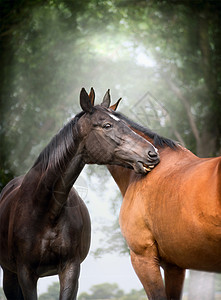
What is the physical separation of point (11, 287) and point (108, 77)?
2906mm

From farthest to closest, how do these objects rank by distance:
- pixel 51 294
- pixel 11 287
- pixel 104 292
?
pixel 104 292 < pixel 51 294 < pixel 11 287

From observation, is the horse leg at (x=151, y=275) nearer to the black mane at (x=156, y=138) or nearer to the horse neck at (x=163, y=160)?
the horse neck at (x=163, y=160)

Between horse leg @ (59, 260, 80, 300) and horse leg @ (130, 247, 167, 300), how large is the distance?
0.44 m

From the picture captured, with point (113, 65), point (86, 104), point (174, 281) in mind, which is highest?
point (113, 65)

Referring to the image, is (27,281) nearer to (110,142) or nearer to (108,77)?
(110,142)

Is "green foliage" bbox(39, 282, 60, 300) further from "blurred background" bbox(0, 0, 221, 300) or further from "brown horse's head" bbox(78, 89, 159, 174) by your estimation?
"brown horse's head" bbox(78, 89, 159, 174)

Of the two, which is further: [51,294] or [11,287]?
[51,294]

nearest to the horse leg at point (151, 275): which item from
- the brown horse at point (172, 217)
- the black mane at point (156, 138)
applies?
the brown horse at point (172, 217)

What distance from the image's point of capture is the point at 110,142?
1970 mm

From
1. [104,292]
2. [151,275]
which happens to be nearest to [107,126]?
[151,275]

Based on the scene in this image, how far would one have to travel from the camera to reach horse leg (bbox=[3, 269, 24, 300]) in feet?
9.11

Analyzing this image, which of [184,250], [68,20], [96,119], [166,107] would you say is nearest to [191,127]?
[166,107]

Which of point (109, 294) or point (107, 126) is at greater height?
point (107, 126)

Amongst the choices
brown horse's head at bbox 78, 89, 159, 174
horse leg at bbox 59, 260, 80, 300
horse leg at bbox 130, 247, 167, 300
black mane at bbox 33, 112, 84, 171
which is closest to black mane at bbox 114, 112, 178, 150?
brown horse's head at bbox 78, 89, 159, 174
